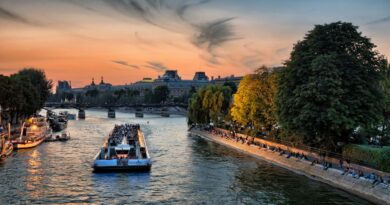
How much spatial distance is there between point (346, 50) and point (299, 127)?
34.0 ft

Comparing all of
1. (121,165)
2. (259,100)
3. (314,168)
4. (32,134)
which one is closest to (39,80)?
(32,134)

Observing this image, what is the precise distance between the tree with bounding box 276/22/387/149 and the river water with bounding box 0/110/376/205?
6.52 metres

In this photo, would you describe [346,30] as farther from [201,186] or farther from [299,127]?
[201,186]

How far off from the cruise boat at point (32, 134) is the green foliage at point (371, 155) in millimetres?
52877

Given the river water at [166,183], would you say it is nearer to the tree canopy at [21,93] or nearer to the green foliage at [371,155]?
the green foliage at [371,155]

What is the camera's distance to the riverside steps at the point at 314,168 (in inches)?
1670

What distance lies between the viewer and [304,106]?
55031 millimetres

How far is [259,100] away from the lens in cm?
8069

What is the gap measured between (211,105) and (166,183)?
219ft

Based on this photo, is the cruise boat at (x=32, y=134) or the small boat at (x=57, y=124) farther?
the small boat at (x=57, y=124)

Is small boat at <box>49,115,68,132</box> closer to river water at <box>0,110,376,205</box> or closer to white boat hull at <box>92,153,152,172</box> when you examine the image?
river water at <box>0,110,376,205</box>

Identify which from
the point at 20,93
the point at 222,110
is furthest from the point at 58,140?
the point at 222,110

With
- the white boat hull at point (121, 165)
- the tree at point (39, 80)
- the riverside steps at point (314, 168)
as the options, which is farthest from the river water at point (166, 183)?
the tree at point (39, 80)

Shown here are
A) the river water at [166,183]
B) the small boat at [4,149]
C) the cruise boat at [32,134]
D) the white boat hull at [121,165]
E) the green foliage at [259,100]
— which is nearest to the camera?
the river water at [166,183]
